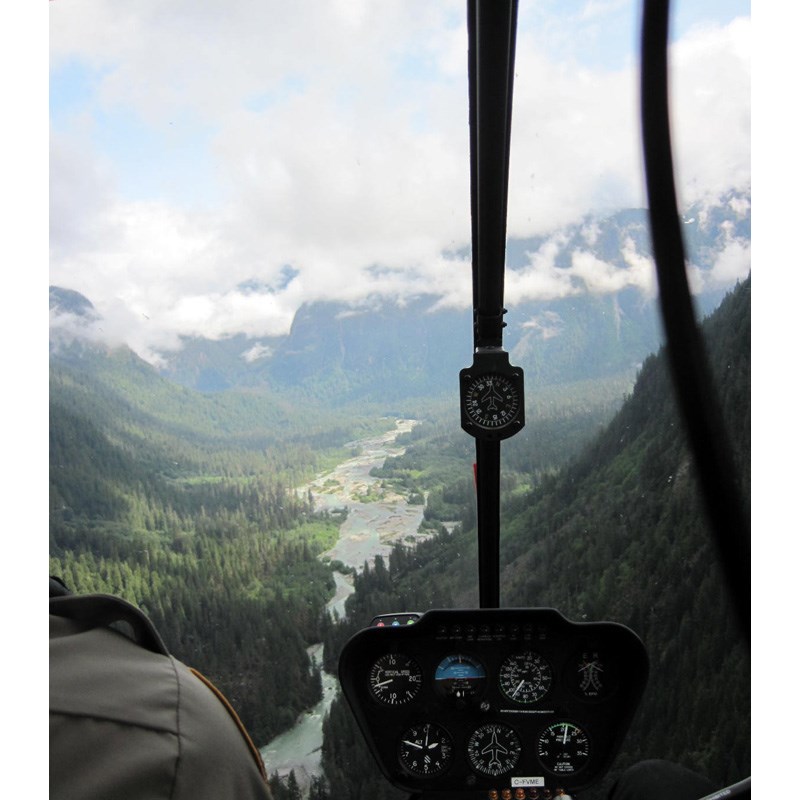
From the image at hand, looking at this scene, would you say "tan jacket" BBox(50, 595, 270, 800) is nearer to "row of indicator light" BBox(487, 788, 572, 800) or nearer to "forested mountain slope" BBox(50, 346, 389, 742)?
"row of indicator light" BBox(487, 788, 572, 800)

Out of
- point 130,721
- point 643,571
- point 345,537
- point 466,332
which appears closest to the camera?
point 130,721

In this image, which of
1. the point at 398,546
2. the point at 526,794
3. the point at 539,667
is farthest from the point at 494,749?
the point at 398,546

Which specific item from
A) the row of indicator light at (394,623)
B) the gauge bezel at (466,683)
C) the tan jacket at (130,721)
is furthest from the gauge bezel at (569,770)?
the tan jacket at (130,721)

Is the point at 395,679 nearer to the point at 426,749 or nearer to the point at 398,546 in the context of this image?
the point at 426,749

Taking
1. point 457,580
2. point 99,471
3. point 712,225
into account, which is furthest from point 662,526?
point 99,471

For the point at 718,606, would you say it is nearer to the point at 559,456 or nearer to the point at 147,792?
the point at 559,456

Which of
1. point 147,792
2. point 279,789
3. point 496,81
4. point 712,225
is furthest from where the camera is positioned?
point 279,789
